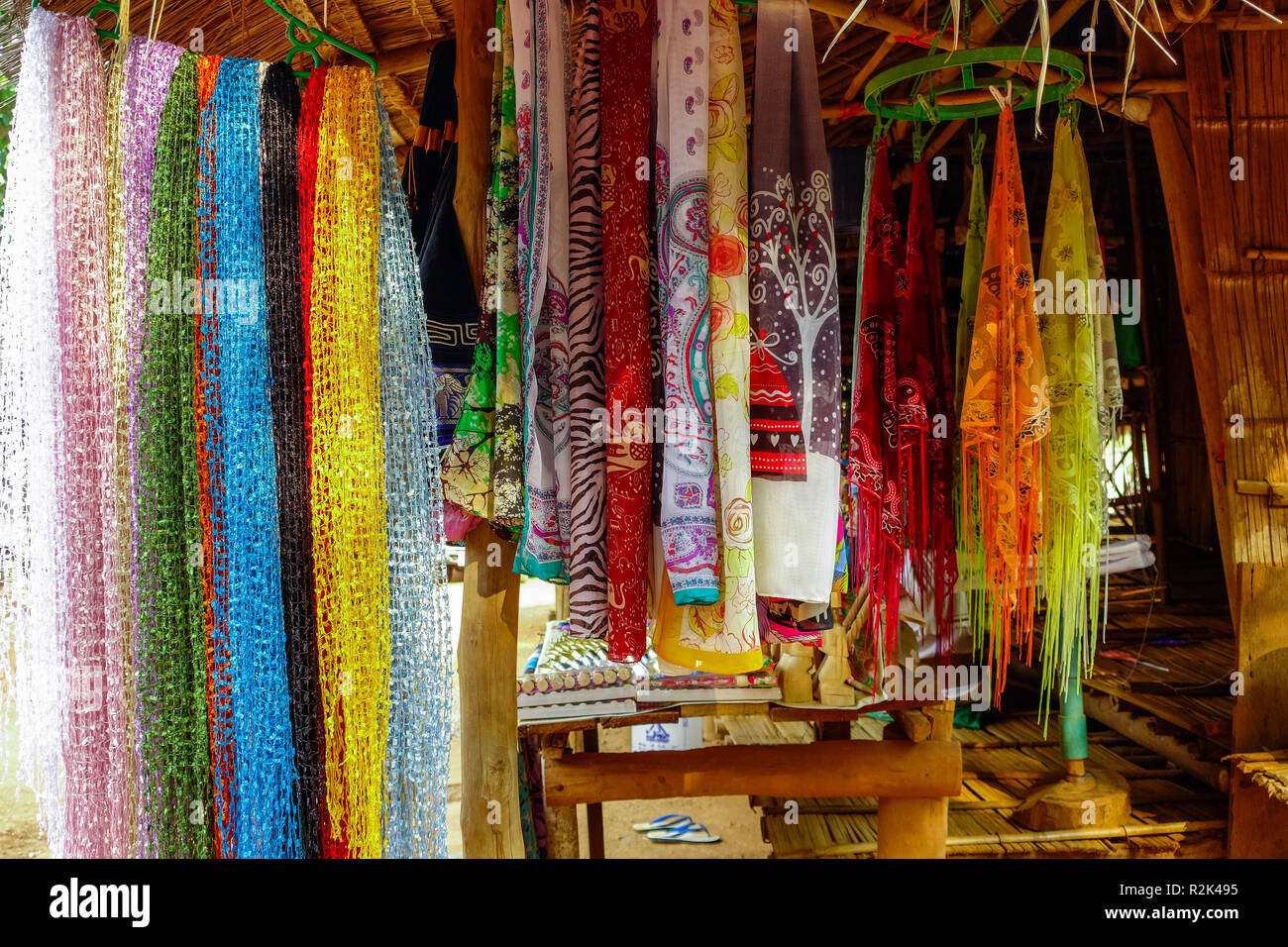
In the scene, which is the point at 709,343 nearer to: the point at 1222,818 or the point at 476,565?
the point at 476,565

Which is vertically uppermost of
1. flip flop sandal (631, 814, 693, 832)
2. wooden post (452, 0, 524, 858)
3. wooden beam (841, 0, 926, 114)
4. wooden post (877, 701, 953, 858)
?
wooden beam (841, 0, 926, 114)

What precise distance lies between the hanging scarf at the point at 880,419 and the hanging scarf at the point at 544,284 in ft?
2.72

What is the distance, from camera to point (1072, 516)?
209 centimetres

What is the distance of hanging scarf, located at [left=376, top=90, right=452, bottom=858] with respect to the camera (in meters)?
1.31

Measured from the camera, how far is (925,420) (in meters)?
2.10

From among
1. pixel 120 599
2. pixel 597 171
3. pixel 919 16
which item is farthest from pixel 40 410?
pixel 919 16

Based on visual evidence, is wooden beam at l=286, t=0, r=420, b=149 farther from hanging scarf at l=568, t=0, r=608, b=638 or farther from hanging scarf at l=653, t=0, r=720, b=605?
hanging scarf at l=653, t=0, r=720, b=605

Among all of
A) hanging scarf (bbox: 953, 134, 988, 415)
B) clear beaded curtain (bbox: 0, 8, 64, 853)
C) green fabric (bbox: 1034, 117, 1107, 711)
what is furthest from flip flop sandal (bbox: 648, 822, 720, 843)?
clear beaded curtain (bbox: 0, 8, 64, 853)

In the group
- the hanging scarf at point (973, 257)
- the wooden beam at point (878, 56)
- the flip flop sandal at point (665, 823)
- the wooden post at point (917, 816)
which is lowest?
the flip flop sandal at point (665, 823)

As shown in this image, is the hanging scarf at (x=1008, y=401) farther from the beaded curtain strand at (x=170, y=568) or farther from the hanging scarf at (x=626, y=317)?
the beaded curtain strand at (x=170, y=568)

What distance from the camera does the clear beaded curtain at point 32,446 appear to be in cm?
118

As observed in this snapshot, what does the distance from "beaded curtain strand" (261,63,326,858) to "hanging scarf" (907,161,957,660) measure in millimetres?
1356

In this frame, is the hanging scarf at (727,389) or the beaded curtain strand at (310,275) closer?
the beaded curtain strand at (310,275)

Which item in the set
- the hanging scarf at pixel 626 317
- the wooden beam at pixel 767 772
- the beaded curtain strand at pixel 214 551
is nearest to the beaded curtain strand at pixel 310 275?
the beaded curtain strand at pixel 214 551
